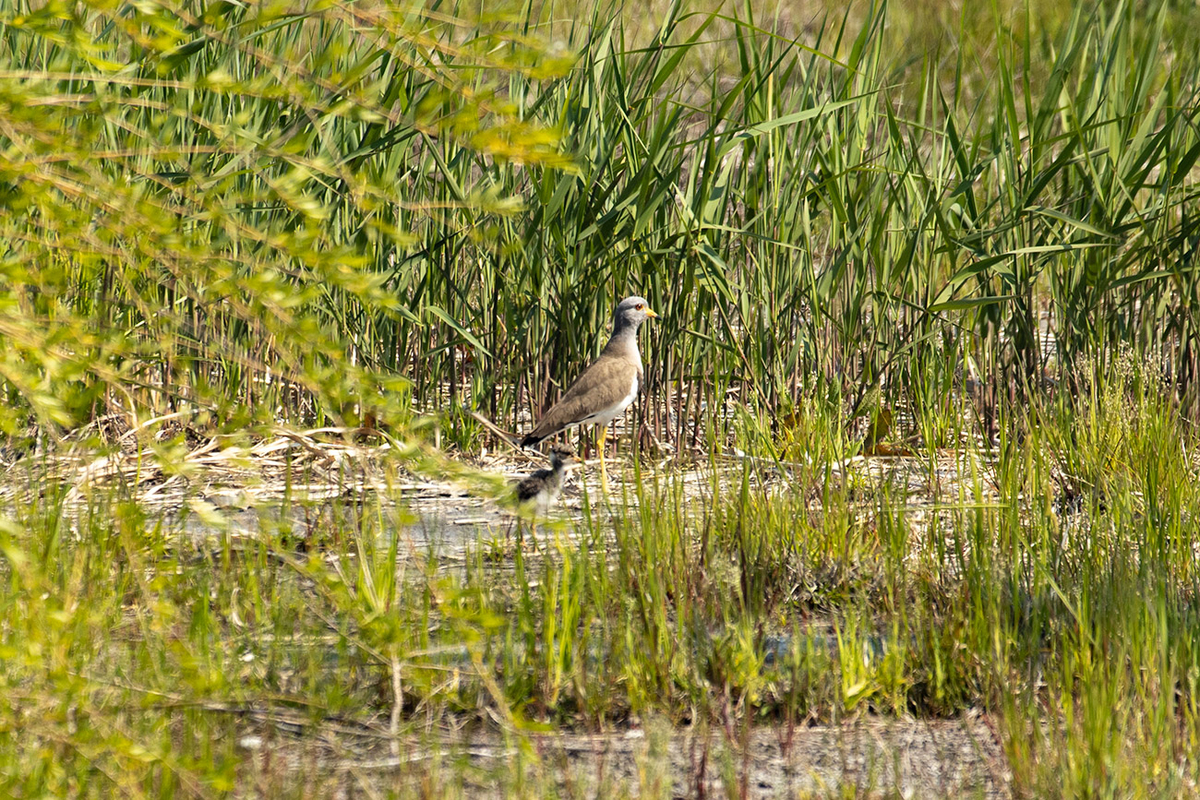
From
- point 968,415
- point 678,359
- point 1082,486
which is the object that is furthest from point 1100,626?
point 968,415

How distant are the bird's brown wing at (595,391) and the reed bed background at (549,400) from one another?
0.31 meters

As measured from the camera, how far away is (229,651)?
2768 millimetres

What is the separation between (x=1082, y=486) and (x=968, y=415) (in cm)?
135

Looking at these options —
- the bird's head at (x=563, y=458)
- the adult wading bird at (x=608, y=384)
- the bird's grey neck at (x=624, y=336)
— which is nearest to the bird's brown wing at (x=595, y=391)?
the adult wading bird at (x=608, y=384)

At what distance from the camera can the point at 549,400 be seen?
488 centimetres

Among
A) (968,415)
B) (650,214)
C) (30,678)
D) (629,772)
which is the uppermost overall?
(650,214)

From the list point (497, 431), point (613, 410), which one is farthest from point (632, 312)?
point (497, 431)

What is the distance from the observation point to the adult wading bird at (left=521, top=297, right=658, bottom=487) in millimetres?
4344

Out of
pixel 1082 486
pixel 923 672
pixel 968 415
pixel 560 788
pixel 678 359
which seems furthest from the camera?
pixel 968 415

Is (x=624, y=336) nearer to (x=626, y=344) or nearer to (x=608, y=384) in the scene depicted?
(x=626, y=344)

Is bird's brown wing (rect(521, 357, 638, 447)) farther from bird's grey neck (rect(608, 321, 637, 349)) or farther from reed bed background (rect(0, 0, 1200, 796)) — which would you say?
reed bed background (rect(0, 0, 1200, 796))

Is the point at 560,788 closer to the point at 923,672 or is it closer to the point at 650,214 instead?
the point at 923,672

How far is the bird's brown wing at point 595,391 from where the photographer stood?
14.2 ft

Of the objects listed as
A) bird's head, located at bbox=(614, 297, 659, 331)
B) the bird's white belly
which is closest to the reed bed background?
bird's head, located at bbox=(614, 297, 659, 331)
